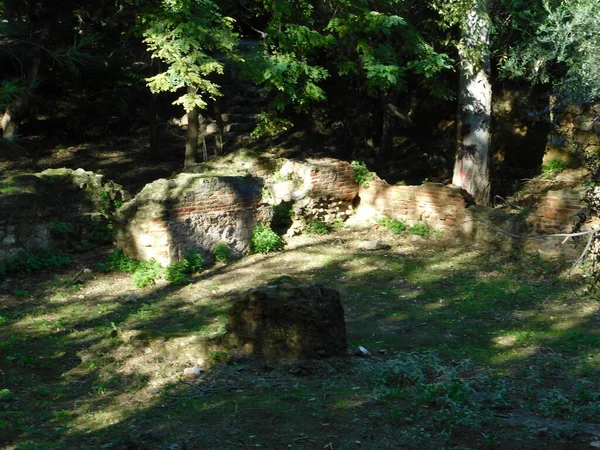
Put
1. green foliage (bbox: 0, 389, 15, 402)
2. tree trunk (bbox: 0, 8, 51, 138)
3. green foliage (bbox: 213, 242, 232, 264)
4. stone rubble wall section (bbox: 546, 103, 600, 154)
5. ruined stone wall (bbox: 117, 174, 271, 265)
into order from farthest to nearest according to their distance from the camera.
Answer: stone rubble wall section (bbox: 546, 103, 600, 154), tree trunk (bbox: 0, 8, 51, 138), green foliage (bbox: 213, 242, 232, 264), ruined stone wall (bbox: 117, 174, 271, 265), green foliage (bbox: 0, 389, 15, 402)

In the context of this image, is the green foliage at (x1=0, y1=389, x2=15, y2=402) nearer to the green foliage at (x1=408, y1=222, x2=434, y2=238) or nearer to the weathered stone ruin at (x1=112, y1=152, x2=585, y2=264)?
the weathered stone ruin at (x1=112, y1=152, x2=585, y2=264)

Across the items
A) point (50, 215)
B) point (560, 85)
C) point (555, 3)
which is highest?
point (555, 3)

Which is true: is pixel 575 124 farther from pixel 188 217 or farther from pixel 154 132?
pixel 154 132

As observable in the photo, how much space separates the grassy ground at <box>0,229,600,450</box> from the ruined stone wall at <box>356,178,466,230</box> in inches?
59.7

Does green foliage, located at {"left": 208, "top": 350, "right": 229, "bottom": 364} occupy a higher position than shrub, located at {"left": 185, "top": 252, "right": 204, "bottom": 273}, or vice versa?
shrub, located at {"left": 185, "top": 252, "right": 204, "bottom": 273}

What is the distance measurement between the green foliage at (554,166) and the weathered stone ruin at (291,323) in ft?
35.6

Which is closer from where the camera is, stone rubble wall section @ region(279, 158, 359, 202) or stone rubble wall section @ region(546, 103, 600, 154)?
stone rubble wall section @ region(279, 158, 359, 202)

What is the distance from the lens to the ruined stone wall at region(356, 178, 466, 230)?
13875 mm

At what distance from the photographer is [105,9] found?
57.0 feet

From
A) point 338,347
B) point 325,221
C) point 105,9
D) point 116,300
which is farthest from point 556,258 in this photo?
point 105,9

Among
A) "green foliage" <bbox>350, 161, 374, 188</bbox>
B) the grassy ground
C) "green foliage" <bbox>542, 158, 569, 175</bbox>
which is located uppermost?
"green foliage" <bbox>350, 161, 374, 188</bbox>

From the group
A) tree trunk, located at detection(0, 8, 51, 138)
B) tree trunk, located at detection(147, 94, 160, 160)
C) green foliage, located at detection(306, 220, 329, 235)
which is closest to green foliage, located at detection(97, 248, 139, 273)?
green foliage, located at detection(306, 220, 329, 235)

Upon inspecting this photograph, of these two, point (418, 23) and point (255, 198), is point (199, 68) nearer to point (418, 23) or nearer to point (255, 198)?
point (255, 198)

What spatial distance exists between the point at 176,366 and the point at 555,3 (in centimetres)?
1080
